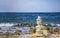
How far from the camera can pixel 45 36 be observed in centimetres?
176

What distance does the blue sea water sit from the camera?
1.73 meters

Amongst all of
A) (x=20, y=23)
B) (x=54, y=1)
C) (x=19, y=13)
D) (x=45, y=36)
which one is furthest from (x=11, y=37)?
(x=54, y=1)

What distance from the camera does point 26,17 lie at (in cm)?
173

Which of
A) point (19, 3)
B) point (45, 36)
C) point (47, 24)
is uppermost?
point (19, 3)

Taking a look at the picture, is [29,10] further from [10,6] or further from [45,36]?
[45,36]

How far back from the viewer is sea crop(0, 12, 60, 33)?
1.73 m

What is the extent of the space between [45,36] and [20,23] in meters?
0.37

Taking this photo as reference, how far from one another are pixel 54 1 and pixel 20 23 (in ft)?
1.73

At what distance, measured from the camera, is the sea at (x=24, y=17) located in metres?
1.73

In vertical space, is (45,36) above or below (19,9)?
below

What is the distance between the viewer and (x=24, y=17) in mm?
1732

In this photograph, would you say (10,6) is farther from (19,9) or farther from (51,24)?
(51,24)

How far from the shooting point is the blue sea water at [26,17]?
68.0 inches

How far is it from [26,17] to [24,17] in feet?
0.09
